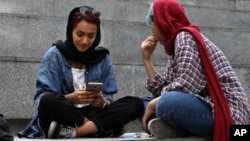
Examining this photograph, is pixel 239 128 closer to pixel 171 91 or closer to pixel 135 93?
pixel 171 91

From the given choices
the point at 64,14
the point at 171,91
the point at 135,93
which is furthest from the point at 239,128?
the point at 64,14

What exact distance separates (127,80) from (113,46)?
27.3 inches

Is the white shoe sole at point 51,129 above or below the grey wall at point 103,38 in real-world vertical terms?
below

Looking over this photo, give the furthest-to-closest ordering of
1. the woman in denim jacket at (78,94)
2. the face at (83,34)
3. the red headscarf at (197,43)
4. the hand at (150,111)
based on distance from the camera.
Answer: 1. the face at (83,34)
2. the woman in denim jacket at (78,94)
3. the hand at (150,111)
4. the red headscarf at (197,43)

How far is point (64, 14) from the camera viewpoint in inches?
229

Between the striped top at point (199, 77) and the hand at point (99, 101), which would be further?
the hand at point (99, 101)

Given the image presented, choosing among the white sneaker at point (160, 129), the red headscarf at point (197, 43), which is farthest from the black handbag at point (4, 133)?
the red headscarf at point (197, 43)

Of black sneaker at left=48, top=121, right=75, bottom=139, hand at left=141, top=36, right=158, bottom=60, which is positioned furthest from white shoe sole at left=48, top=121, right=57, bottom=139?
hand at left=141, top=36, right=158, bottom=60

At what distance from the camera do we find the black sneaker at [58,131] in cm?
331

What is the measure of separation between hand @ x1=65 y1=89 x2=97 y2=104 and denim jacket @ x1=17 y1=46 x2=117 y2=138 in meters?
0.15

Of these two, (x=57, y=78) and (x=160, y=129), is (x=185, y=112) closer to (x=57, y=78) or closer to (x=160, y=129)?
(x=160, y=129)

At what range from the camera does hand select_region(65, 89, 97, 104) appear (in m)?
3.38

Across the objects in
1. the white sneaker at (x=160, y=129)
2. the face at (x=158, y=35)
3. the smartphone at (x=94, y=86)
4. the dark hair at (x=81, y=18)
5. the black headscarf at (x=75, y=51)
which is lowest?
the white sneaker at (x=160, y=129)

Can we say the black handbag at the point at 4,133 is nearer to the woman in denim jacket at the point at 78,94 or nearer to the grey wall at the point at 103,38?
the woman in denim jacket at the point at 78,94
